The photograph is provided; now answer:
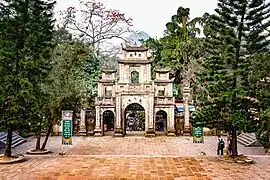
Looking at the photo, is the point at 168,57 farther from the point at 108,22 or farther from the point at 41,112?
the point at 41,112

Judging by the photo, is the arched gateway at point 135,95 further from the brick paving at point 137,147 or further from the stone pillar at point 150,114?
the brick paving at point 137,147

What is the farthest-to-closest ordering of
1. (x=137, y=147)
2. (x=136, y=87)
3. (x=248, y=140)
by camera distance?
(x=136, y=87) < (x=248, y=140) < (x=137, y=147)

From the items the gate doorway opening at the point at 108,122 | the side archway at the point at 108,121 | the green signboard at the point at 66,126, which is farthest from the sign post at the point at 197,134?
the side archway at the point at 108,121

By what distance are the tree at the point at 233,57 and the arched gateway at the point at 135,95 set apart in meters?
7.41

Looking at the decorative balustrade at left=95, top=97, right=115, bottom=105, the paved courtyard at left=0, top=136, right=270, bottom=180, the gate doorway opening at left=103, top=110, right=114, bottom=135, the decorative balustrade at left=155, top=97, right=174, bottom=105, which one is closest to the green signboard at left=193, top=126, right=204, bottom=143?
the paved courtyard at left=0, top=136, right=270, bottom=180

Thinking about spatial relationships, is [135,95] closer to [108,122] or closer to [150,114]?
[150,114]

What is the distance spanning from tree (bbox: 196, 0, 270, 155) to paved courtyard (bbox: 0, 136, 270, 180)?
172 cm

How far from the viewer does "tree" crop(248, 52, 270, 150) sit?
11844 millimetres

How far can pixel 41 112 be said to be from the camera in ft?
43.6

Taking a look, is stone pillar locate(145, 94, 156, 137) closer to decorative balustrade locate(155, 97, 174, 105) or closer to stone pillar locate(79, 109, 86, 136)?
decorative balustrade locate(155, 97, 174, 105)

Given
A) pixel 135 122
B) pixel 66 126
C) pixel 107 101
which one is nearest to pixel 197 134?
pixel 66 126

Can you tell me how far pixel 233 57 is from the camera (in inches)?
495

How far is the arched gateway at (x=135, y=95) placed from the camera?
2031cm

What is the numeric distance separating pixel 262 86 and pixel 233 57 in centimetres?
147
